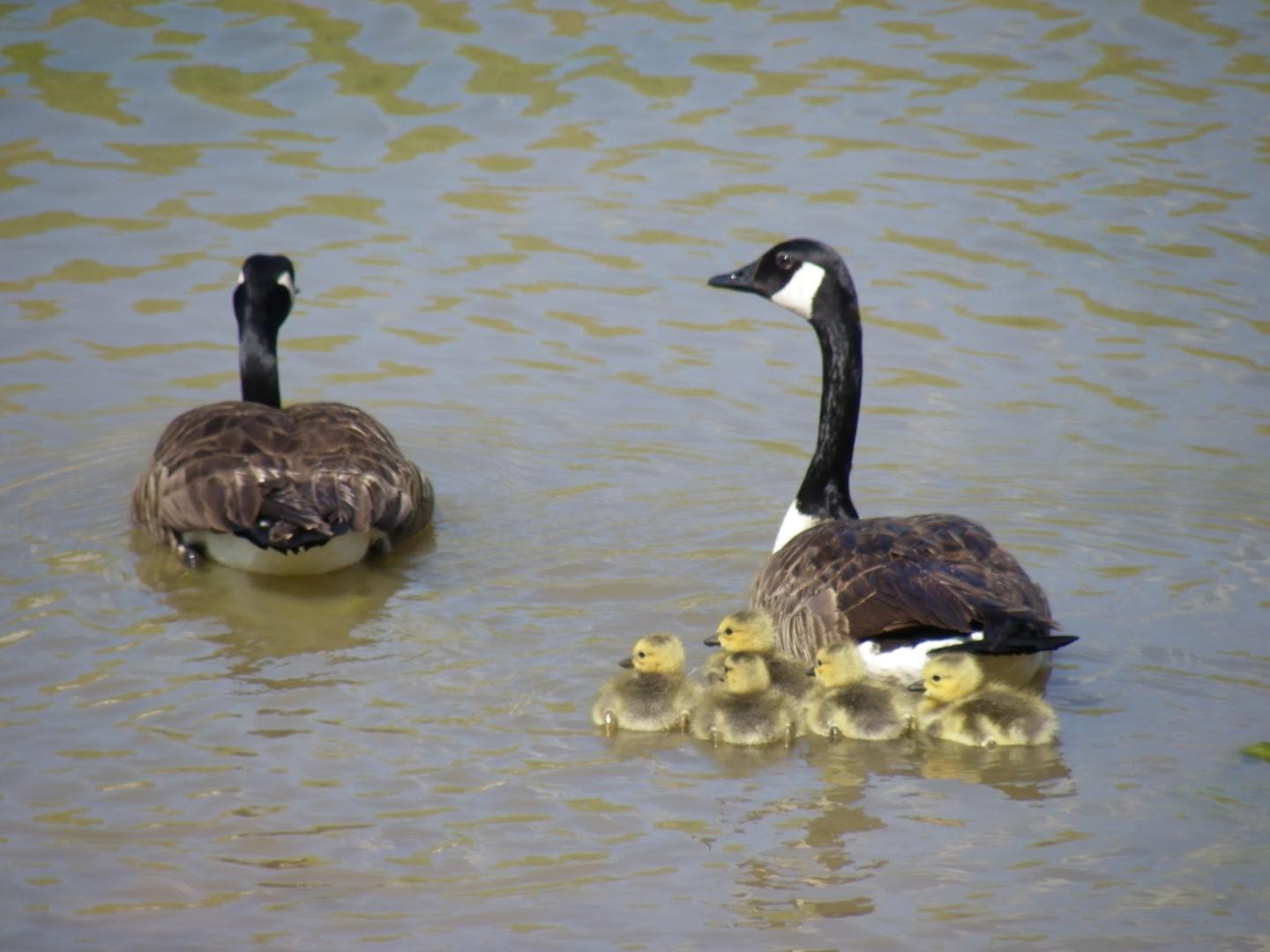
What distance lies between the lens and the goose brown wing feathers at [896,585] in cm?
636

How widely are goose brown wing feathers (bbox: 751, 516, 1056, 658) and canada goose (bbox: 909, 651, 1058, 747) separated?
16 cm

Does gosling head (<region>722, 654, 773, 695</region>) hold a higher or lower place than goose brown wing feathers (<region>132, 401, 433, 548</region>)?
lower

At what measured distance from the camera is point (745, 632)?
6656 millimetres

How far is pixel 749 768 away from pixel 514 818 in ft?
3.13

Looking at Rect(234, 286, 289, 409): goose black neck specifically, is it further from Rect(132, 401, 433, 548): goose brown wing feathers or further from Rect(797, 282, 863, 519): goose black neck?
Rect(797, 282, 863, 519): goose black neck

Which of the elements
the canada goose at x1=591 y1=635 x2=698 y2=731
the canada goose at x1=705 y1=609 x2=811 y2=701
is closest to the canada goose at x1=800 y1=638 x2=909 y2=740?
the canada goose at x1=705 y1=609 x2=811 y2=701

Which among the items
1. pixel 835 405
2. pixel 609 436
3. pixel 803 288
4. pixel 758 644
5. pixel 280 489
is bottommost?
pixel 609 436

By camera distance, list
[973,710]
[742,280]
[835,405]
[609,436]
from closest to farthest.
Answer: [973,710]
[835,405]
[742,280]
[609,436]

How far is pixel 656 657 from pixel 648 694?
0.18m

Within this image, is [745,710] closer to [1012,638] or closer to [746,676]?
[746,676]

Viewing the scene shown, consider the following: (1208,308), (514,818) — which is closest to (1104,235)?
(1208,308)

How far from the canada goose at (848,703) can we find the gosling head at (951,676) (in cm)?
15

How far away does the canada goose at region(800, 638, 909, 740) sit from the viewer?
6.34 metres

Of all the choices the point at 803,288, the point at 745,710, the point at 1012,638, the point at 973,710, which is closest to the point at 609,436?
the point at 803,288
